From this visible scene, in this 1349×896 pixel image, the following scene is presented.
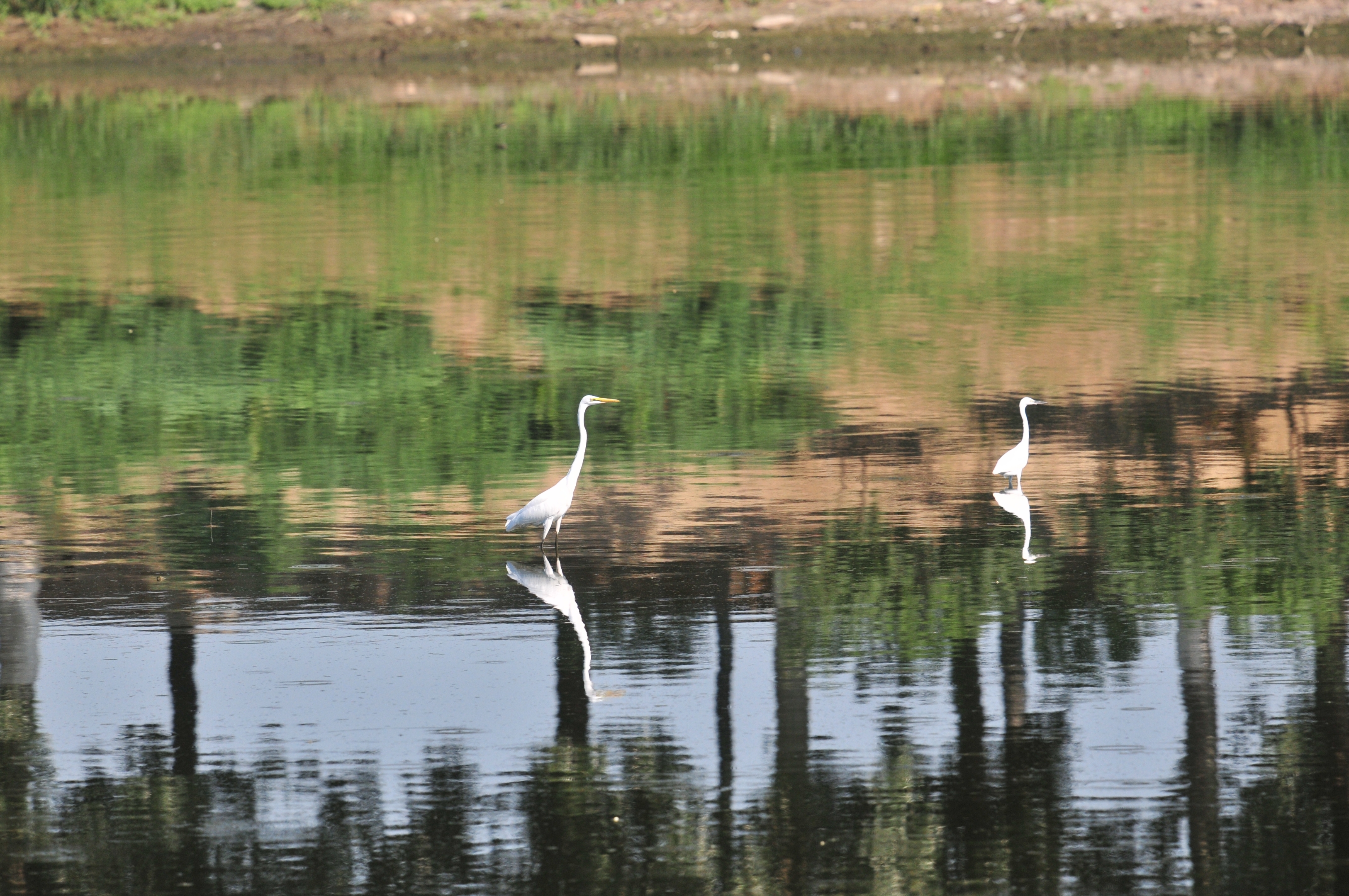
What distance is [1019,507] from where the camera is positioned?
12078 millimetres

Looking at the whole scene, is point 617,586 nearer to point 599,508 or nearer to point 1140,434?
point 599,508

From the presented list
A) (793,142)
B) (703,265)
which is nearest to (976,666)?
(703,265)

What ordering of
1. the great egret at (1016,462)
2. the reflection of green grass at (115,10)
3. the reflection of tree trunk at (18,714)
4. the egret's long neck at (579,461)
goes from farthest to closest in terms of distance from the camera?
the reflection of green grass at (115,10) → the great egret at (1016,462) → the egret's long neck at (579,461) → the reflection of tree trunk at (18,714)

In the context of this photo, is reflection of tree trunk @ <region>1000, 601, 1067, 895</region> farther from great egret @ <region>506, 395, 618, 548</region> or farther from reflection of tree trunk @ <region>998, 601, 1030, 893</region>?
great egret @ <region>506, 395, 618, 548</region>

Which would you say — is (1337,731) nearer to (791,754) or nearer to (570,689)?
(791,754)

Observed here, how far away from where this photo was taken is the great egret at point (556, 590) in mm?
9867

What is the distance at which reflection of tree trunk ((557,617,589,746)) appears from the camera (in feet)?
28.2

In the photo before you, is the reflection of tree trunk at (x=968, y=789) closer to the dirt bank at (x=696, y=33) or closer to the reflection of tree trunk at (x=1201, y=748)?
the reflection of tree trunk at (x=1201, y=748)

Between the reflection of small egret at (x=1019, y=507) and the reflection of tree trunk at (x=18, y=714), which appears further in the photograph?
the reflection of small egret at (x=1019, y=507)

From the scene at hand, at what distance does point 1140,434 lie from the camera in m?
13.8

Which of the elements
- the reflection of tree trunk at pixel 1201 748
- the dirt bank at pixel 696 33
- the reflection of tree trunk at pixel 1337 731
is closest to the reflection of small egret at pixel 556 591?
the reflection of tree trunk at pixel 1201 748

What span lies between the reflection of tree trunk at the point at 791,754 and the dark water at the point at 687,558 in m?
0.02

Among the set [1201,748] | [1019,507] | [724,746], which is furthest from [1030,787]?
[1019,507]

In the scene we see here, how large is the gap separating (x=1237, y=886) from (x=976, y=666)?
230 cm
